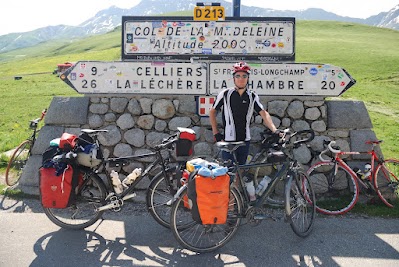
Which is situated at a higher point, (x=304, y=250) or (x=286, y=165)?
(x=286, y=165)

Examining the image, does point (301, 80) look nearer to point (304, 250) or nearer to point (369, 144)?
point (369, 144)

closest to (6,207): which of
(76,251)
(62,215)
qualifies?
(62,215)

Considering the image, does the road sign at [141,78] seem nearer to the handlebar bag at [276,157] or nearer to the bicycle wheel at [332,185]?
the handlebar bag at [276,157]

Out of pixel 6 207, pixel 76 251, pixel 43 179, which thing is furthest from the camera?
pixel 6 207

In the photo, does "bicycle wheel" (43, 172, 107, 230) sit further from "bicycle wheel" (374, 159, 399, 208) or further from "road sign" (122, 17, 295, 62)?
"bicycle wheel" (374, 159, 399, 208)

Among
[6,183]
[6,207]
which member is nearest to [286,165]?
[6,207]

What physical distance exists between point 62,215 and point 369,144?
17.3 feet

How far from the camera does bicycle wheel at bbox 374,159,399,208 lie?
653 cm

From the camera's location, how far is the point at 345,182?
22.6ft

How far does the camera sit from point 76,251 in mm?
4914

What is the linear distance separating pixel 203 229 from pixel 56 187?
79.2 inches

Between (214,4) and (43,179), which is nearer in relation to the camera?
(43,179)

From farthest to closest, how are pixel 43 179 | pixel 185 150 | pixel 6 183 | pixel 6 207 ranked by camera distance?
pixel 6 183
pixel 6 207
pixel 185 150
pixel 43 179

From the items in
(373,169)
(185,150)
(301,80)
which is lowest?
(373,169)
